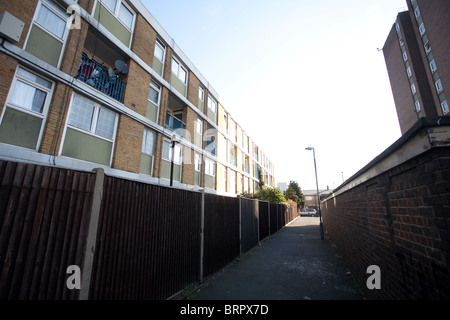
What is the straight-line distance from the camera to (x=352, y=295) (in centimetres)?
433

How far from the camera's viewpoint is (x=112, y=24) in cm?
855

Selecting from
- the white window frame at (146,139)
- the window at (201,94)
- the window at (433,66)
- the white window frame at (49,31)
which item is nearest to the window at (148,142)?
the white window frame at (146,139)

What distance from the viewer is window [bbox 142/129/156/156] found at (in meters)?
9.82

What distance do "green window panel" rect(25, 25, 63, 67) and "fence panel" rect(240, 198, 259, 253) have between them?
8.31 metres

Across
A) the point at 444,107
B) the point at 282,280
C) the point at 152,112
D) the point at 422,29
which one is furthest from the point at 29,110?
the point at 422,29

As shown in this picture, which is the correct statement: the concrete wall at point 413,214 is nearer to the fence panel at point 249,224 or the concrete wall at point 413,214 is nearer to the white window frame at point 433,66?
the fence panel at point 249,224

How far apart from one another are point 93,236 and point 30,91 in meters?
5.87

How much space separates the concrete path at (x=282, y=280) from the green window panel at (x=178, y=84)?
1015 cm

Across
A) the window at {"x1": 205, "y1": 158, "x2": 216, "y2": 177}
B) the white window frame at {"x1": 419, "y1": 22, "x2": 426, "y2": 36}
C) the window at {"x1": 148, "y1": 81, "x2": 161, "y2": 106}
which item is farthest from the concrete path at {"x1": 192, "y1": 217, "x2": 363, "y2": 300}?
the white window frame at {"x1": 419, "y1": 22, "x2": 426, "y2": 36}

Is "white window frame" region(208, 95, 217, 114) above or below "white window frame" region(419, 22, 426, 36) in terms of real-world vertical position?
below

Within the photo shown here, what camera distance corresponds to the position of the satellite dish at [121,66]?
858 centimetres

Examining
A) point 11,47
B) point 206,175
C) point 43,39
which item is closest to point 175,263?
point 11,47

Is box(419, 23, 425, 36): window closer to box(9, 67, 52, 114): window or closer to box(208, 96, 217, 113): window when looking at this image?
box(208, 96, 217, 113): window

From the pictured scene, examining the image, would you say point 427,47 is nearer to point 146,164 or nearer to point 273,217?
point 273,217
